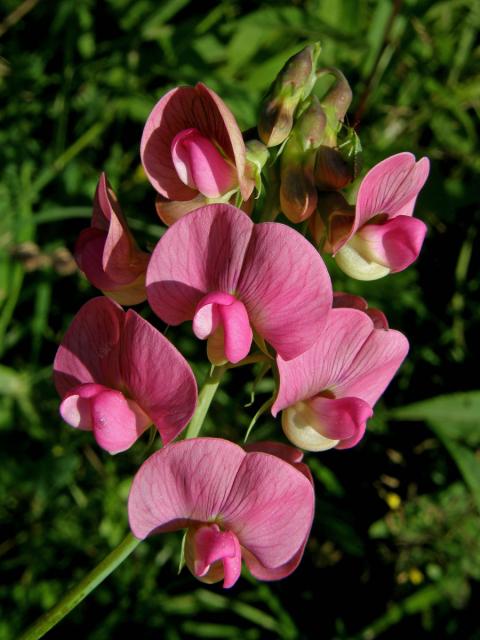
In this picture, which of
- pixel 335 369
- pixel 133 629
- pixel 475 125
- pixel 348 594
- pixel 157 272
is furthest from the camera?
pixel 475 125

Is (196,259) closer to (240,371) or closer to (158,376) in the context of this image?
(158,376)

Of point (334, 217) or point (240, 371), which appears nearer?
point (334, 217)

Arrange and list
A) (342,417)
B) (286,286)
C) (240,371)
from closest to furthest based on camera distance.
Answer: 1. (286,286)
2. (342,417)
3. (240,371)

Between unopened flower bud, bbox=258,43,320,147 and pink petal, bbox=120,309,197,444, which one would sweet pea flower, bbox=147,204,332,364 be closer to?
pink petal, bbox=120,309,197,444

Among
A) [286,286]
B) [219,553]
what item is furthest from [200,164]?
[219,553]

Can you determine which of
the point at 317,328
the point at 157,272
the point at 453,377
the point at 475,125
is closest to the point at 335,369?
the point at 317,328

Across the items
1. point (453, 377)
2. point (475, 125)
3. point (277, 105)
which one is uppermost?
point (277, 105)

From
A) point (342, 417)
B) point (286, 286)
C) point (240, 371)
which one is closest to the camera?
point (286, 286)

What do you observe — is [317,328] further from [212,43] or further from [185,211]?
[212,43]
